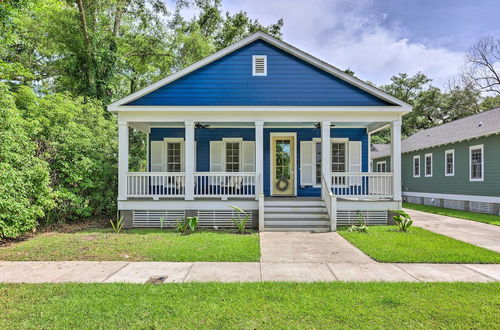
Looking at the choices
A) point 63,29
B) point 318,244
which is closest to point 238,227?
point 318,244

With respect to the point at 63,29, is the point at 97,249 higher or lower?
lower

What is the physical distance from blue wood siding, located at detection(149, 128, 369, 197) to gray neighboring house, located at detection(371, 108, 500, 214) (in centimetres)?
523

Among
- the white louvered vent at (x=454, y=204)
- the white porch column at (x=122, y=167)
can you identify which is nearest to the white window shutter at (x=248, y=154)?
the white porch column at (x=122, y=167)

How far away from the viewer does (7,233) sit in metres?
6.53

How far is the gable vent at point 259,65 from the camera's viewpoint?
9.58m

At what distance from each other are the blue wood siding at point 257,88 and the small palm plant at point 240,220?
136 inches

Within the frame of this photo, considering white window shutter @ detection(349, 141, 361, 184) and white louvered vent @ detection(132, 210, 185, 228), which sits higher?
white window shutter @ detection(349, 141, 361, 184)

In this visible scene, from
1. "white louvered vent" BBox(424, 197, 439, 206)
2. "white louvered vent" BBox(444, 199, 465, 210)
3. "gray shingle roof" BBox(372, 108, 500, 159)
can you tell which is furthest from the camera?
"white louvered vent" BBox(424, 197, 439, 206)

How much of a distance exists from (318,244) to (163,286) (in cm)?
392

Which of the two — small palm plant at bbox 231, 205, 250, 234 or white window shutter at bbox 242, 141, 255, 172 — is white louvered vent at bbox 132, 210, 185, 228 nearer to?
small palm plant at bbox 231, 205, 250, 234

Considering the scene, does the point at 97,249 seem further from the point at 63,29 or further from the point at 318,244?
the point at 63,29

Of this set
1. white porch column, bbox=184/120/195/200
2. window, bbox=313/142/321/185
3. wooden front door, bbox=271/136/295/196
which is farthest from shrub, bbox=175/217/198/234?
window, bbox=313/142/321/185

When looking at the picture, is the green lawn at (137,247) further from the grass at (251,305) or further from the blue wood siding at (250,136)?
the blue wood siding at (250,136)

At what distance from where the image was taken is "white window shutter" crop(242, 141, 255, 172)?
11508 millimetres
